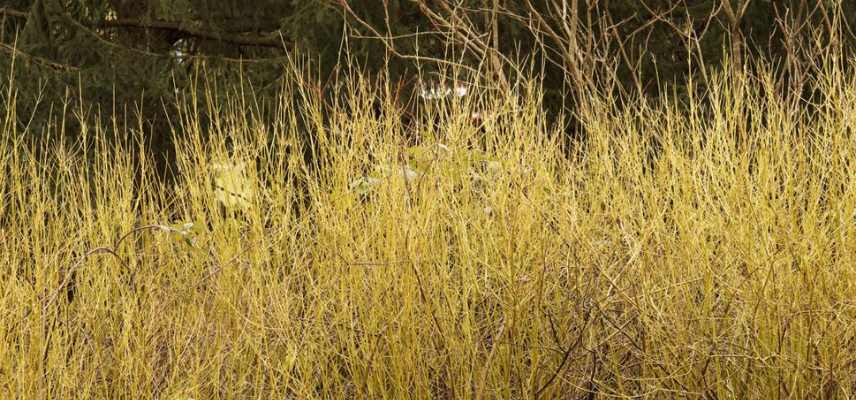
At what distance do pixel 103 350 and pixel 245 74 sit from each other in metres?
3.17

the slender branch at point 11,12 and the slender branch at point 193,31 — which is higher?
the slender branch at point 11,12

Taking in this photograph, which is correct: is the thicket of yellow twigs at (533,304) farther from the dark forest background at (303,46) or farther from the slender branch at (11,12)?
the slender branch at (11,12)

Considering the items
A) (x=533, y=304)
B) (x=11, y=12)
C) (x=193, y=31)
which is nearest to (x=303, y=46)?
(x=193, y=31)

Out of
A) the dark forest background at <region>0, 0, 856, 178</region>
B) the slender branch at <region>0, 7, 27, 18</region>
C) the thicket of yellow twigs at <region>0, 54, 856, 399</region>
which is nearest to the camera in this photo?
the thicket of yellow twigs at <region>0, 54, 856, 399</region>

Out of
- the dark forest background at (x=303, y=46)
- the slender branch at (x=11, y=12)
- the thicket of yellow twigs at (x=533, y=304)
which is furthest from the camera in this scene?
the slender branch at (x=11, y=12)

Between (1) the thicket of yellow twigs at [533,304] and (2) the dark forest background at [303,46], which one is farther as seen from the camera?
(2) the dark forest background at [303,46]

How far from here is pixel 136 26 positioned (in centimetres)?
637

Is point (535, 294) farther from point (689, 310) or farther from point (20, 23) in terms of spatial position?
point (20, 23)

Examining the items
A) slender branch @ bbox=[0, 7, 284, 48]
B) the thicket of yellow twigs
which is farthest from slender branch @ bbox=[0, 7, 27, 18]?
the thicket of yellow twigs

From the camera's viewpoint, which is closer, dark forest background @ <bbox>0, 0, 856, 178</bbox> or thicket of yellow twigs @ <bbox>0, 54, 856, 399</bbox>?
thicket of yellow twigs @ <bbox>0, 54, 856, 399</bbox>

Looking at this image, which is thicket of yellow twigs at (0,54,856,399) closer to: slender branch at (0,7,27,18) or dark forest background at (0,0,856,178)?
dark forest background at (0,0,856,178)

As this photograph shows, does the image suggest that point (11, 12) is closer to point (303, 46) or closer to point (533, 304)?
point (303, 46)

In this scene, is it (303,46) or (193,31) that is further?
(193,31)

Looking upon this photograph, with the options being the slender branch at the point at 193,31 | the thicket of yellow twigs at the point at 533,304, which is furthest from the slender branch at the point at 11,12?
the thicket of yellow twigs at the point at 533,304
